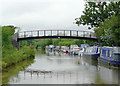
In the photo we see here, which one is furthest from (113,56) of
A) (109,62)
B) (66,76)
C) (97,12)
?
(97,12)

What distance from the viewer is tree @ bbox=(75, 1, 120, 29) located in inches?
1304

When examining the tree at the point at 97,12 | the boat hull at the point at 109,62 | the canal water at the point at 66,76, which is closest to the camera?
the canal water at the point at 66,76

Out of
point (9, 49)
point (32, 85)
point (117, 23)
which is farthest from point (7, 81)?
point (117, 23)

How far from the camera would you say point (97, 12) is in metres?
34.8

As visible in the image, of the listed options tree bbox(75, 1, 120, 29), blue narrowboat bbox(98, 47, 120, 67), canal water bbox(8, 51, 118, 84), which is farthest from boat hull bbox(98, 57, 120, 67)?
tree bbox(75, 1, 120, 29)

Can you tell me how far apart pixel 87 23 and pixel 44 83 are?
24.8m

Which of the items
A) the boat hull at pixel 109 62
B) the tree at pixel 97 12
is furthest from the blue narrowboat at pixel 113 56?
the tree at pixel 97 12

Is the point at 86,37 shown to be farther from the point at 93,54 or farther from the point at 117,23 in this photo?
the point at 117,23

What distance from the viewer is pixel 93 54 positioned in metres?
29.5

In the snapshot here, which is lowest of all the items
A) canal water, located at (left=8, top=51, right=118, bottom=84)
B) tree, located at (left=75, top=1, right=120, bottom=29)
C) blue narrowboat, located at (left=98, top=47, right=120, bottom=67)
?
canal water, located at (left=8, top=51, right=118, bottom=84)

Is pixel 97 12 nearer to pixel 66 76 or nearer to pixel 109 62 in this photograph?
pixel 109 62

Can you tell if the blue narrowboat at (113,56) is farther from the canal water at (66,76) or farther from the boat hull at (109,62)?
the canal water at (66,76)

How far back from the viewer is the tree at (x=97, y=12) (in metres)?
33.1

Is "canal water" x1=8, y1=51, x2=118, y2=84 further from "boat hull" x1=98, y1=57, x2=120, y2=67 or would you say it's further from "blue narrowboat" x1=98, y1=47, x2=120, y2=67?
"blue narrowboat" x1=98, y1=47, x2=120, y2=67
